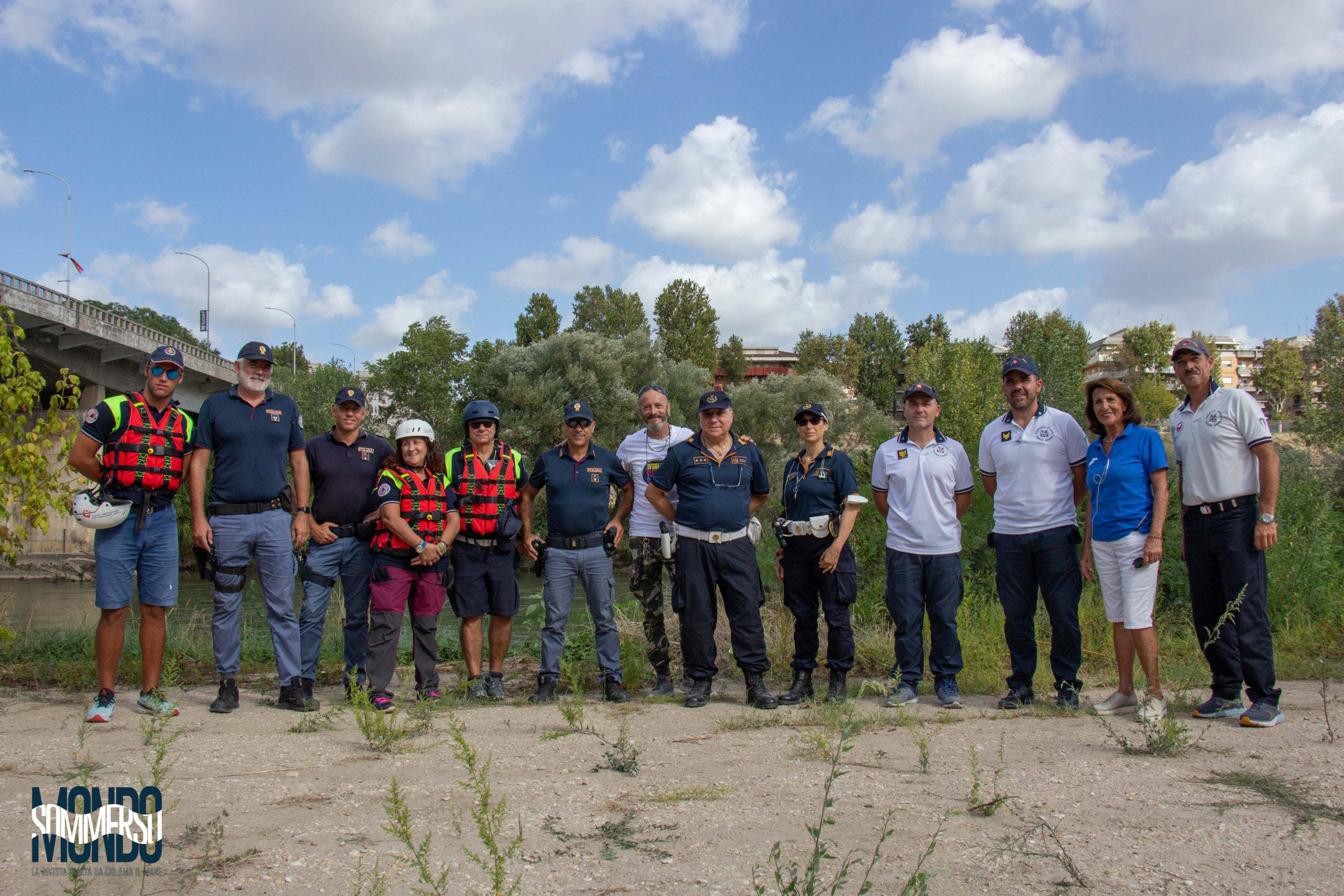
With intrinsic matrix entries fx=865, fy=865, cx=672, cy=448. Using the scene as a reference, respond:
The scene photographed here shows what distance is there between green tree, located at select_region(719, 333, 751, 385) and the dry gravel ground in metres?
51.3

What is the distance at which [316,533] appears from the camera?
5.49 meters

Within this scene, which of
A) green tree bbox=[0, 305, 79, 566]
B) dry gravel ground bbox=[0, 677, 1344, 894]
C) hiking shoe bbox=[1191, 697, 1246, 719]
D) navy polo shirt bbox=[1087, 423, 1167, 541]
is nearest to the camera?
dry gravel ground bbox=[0, 677, 1344, 894]

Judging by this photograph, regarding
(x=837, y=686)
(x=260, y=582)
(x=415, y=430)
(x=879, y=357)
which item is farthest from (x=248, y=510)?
(x=879, y=357)

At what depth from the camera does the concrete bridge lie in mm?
24078

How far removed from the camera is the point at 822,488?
5.58 m

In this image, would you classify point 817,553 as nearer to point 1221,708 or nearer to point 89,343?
point 1221,708

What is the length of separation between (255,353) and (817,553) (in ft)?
12.3

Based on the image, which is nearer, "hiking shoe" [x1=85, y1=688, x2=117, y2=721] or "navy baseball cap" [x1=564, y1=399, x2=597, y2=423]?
"hiking shoe" [x1=85, y1=688, x2=117, y2=721]

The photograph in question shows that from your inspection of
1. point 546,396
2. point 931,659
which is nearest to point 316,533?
point 931,659

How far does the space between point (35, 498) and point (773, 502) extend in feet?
62.7

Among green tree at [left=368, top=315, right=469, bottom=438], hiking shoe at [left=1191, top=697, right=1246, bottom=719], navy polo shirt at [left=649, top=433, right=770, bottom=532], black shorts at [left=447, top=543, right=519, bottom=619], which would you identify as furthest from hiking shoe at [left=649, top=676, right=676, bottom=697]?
green tree at [left=368, top=315, right=469, bottom=438]

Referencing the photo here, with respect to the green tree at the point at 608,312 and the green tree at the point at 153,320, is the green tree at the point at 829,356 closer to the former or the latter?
the green tree at the point at 608,312

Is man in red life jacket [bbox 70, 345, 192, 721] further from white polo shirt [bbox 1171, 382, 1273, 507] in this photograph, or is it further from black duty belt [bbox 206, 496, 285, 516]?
white polo shirt [bbox 1171, 382, 1273, 507]

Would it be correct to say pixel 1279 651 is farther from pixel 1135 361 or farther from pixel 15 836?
pixel 1135 361
